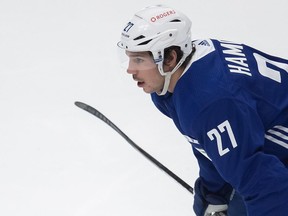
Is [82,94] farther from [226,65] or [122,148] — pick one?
[226,65]

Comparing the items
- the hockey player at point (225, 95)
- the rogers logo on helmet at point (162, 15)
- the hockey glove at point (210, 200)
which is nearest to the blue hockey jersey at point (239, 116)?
the hockey player at point (225, 95)

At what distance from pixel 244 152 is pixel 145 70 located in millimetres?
272

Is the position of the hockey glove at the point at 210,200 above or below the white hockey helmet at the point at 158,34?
below

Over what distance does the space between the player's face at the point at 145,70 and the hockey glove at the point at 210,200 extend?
44cm

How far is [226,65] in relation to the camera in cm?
123

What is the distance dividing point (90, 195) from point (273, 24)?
1160 millimetres

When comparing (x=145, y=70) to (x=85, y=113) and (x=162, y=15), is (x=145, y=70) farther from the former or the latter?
(x=85, y=113)

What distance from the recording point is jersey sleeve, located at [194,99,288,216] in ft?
3.80

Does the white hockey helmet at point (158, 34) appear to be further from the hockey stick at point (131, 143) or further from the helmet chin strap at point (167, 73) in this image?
the hockey stick at point (131, 143)

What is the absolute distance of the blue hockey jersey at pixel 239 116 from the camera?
45.8 inches

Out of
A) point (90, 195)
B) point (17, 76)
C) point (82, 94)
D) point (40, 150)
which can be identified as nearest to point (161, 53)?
point (90, 195)

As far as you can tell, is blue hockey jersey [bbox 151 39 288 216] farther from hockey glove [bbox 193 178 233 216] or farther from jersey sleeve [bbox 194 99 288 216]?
hockey glove [bbox 193 178 233 216]

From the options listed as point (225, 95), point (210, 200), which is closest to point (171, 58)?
point (225, 95)

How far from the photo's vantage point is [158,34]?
1.23 metres
